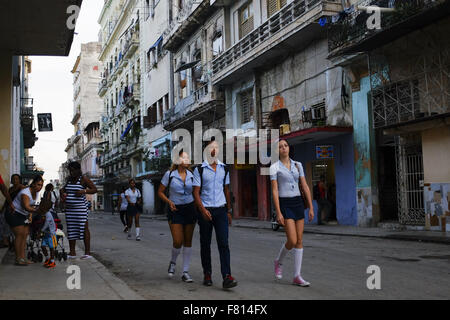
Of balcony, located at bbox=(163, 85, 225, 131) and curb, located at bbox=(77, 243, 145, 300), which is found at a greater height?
balcony, located at bbox=(163, 85, 225, 131)

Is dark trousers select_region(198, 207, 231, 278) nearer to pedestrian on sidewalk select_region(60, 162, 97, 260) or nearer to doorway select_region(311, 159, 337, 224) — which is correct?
pedestrian on sidewalk select_region(60, 162, 97, 260)

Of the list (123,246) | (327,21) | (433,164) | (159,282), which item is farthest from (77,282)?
(327,21)

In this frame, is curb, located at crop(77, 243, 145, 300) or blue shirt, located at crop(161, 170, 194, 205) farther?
blue shirt, located at crop(161, 170, 194, 205)

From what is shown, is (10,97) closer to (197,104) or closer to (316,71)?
(316,71)

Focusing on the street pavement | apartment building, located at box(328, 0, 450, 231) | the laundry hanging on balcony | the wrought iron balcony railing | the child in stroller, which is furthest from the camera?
the laundry hanging on balcony

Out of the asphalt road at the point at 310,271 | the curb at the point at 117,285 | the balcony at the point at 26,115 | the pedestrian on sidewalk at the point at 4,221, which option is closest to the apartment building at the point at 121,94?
the balcony at the point at 26,115

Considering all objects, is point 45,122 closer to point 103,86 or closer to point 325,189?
point 325,189

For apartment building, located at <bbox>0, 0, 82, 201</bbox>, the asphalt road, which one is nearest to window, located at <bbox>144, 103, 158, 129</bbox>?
apartment building, located at <bbox>0, 0, 82, 201</bbox>

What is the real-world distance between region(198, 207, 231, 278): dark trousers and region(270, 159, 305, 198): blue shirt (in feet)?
2.45

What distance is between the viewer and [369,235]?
14.4 metres

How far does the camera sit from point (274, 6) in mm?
23438

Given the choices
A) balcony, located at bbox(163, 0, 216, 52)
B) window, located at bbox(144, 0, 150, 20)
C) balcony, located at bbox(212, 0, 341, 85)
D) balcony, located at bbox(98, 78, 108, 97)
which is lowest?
balcony, located at bbox(212, 0, 341, 85)

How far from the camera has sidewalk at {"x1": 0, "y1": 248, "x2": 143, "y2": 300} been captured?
18.5 feet
